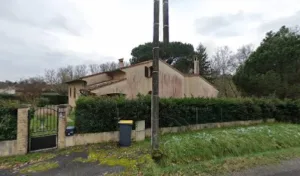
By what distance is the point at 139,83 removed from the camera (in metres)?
17.9

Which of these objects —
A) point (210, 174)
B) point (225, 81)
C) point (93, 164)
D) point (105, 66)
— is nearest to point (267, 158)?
point (210, 174)

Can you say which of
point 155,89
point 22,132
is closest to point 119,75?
point 22,132

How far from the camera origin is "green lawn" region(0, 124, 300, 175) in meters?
5.93

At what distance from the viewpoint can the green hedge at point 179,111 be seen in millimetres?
9047

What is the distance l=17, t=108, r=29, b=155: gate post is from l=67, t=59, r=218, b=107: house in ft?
22.8

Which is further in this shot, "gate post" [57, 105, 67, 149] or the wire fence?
the wire fence

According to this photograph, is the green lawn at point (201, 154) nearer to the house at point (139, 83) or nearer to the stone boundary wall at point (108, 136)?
the stone boundary wall at point (108, 136)

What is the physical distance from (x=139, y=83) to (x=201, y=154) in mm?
11477

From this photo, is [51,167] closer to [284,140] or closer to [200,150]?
[200,150]

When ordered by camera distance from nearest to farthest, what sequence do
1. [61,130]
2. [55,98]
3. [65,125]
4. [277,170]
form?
1. [277,170]
2. [61,130]
3. [65,125]
4. [55,98]

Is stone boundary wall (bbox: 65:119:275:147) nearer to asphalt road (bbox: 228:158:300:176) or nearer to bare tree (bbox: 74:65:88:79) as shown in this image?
asphalt road (bbox: 228:158:300:176)

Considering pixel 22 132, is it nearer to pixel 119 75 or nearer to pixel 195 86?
pixel 119 75

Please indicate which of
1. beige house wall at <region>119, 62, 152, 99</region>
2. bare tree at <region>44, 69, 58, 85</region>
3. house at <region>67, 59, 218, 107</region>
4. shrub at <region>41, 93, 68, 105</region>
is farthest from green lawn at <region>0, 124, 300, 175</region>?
bare tree at <region>44, 69, 58, 85</region>

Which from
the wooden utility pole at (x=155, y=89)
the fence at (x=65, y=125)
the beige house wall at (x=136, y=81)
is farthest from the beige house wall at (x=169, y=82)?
the wooden utility pole at (x=155, y=89)
